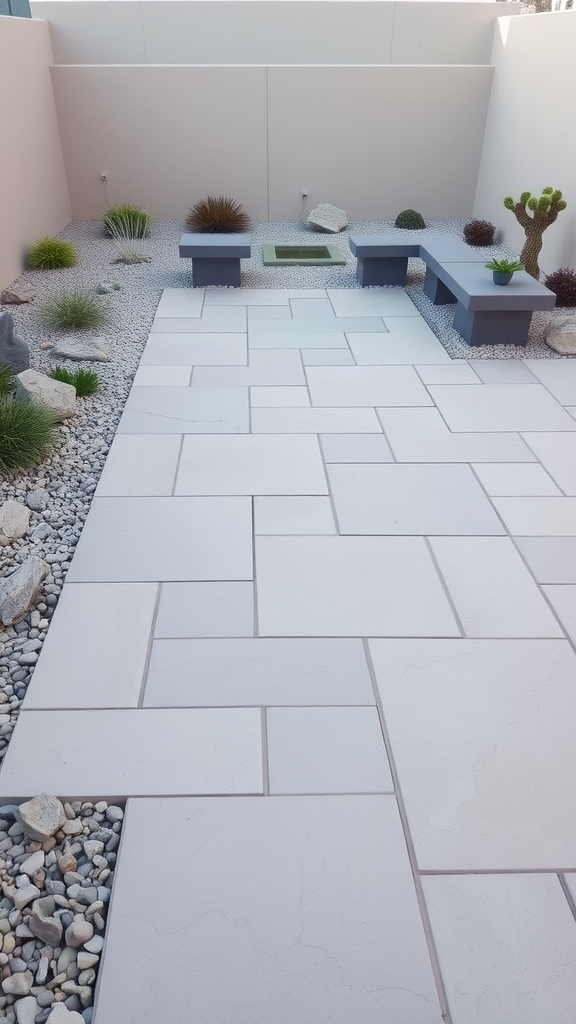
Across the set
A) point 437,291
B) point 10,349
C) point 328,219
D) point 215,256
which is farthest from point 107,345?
point 328,219

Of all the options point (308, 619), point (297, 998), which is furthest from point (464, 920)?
point (308, 619)

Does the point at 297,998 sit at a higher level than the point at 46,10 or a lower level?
lower

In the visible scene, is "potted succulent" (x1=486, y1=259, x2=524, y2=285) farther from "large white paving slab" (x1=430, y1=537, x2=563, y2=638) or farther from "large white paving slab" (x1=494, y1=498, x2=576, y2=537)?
"large white paving slab" (x1=430, y1=537, x2=563, y2=638)

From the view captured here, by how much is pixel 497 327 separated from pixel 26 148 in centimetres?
415

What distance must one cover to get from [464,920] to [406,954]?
15 centimetres

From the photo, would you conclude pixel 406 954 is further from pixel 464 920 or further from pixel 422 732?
pixel 422 732

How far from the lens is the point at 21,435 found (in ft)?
10.4

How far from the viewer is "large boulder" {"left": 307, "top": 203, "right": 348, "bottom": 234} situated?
704cm

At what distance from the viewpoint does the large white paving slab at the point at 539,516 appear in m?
2.85

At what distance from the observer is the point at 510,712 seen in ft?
6.75

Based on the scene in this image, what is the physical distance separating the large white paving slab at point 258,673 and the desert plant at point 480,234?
546cm

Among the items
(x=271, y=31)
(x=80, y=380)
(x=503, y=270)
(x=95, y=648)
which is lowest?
(x=95, y=648)

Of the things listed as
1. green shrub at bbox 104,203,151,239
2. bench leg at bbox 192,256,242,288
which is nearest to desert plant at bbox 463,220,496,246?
bench leg at bbox 192,256,242,288

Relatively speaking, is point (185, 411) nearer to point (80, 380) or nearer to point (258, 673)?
point (80, 380)
